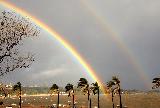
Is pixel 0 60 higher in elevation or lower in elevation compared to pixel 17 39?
lower

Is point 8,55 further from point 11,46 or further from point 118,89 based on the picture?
point 118,89

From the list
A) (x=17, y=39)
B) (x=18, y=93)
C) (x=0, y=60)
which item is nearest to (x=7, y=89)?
(x=0, y=60)

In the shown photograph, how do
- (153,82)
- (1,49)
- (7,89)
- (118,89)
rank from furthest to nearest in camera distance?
(118,89), (153,82), (7,89), (1,49)

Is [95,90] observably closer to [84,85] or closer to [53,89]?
[84,85]

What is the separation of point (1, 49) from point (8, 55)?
1.06 meters

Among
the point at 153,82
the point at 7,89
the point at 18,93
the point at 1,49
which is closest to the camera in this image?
the point at 1,49

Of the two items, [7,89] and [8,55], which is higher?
[8,55]

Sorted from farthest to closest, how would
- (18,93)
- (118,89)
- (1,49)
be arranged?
(18,93) → (118,89) → (1,49)

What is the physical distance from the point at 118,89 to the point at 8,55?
3824 inches

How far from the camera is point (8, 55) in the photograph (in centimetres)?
2719

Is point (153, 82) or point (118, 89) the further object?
point (118, 89)

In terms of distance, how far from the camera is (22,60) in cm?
2855

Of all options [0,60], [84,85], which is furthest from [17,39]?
[84,85]

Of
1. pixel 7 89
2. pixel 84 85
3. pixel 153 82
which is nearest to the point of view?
pixel 7 89
